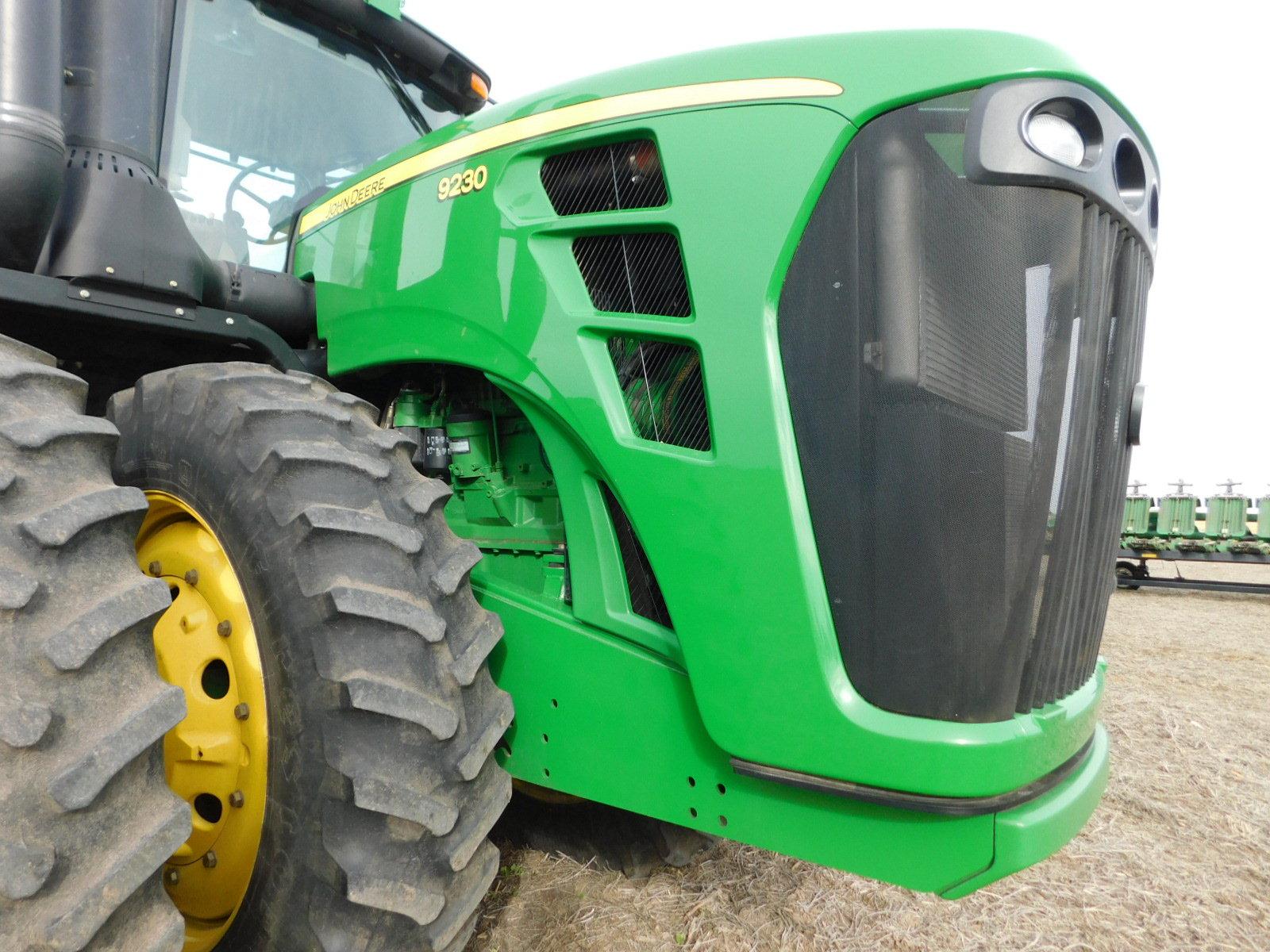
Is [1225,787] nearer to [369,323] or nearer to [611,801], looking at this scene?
[611,801]

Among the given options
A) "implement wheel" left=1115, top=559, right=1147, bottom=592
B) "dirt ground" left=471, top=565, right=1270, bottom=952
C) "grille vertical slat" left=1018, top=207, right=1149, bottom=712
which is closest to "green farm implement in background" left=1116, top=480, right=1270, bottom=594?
"implement wheel" left=1115, top=559, right=1147, bottom=592

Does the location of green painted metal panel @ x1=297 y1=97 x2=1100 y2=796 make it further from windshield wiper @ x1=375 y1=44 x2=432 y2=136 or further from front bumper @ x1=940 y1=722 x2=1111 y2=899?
windshield wiper @ x1=375 y1=44 x2=432 y2=136

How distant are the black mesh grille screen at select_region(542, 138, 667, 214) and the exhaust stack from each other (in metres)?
0.86

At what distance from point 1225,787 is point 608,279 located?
2758mm

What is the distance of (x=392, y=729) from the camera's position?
1286mm

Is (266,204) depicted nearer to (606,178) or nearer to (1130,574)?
(606,178)

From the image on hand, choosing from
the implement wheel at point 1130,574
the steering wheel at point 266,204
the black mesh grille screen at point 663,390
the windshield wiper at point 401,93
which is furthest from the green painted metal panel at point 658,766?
the implement wheel at point 1130,574

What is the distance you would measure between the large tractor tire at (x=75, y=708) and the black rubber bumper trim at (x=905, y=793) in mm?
827

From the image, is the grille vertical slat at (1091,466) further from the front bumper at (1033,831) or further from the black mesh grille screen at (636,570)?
the black mesh grille screen at (636,570)

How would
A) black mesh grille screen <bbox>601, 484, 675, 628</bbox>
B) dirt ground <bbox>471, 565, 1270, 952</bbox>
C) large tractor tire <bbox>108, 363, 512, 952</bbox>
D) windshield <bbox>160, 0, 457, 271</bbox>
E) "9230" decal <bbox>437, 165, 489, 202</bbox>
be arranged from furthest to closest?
windshield <bbox>160, 0, 457, 271</bbox> < dirt ground <bbox>471, 565, 1270, 952</bbox> < "9230" decal <bbox>437, 165, 489, 202</bbox> < black mesh grille screen <bbox>601, 484, 675, 628</bbox> < large tractor tire <bbox>108, 363, 512, 952</bbox>

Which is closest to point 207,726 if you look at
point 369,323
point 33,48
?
point 369,323

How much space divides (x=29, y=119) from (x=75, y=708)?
1033 mm

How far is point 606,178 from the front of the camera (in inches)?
58.0

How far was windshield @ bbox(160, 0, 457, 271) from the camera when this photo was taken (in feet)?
6.82
